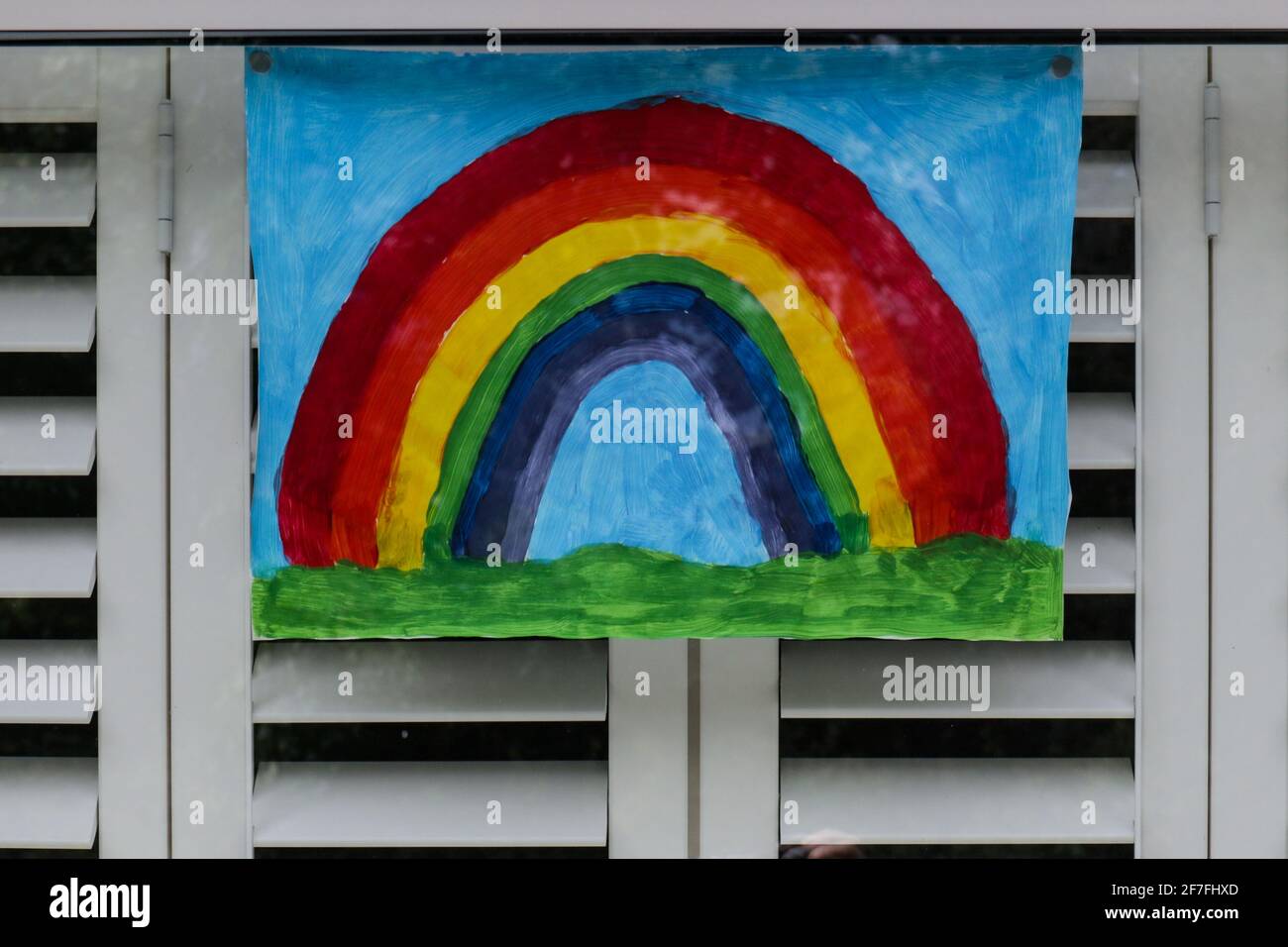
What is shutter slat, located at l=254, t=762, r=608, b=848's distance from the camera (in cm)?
171

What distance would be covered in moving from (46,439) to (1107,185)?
209 centimetres

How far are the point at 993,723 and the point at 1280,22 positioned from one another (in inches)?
55.0

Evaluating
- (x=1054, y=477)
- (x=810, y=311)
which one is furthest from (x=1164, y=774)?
(x=810, y=311)

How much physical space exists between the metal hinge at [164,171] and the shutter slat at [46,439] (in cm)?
36

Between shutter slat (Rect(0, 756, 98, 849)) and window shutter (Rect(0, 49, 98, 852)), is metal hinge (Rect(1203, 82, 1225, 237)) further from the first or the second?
shutter slat (Rect(0, 756, 98, 849))

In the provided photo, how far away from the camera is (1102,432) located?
1.72 metres

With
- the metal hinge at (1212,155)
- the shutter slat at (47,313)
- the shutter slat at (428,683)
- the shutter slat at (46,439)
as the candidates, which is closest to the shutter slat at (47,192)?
the shutter slat at (47,313)

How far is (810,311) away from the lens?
162 centimetres

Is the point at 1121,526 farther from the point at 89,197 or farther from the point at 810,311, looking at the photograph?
the point at 89,197

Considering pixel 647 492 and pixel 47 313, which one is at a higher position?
pixel 47 313

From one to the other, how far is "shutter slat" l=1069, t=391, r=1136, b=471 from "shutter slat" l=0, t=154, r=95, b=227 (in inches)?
75.9

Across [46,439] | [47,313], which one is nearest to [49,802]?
[46,439]

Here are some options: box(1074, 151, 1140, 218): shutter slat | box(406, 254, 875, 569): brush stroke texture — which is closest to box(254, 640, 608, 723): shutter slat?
box(406, 254, 875, 569): brush stroke texture

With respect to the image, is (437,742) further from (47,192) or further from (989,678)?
(47,192)
